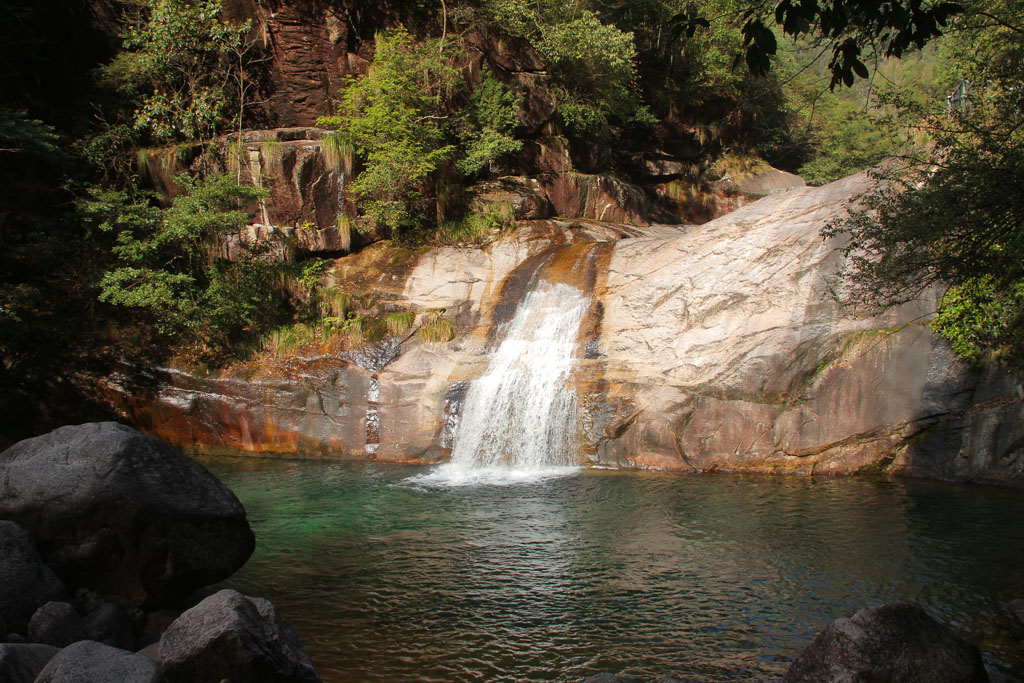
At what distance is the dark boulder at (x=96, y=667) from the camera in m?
3.70

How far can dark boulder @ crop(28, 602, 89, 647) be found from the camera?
15.0 feet

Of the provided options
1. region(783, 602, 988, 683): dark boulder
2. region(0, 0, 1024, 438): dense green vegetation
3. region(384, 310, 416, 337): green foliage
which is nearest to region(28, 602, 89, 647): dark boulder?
region(783, 602, 988, 683): dark boulder

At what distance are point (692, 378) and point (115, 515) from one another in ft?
27.5

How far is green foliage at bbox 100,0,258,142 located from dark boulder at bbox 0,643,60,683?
13.9 meters

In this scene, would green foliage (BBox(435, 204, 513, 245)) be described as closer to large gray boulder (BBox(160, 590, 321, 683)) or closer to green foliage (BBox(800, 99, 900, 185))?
large gray boulder (BBox(160, 590, 321, 683))

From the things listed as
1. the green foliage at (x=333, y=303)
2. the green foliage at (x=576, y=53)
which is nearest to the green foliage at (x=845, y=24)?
the green foliage at (x=333, y=303)

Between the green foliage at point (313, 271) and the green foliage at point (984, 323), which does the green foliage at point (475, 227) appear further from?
the green foliage at point (984, 323)

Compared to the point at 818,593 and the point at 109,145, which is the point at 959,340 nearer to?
the point at 818,593

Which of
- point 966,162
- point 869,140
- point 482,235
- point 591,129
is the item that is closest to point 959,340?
point 966,162

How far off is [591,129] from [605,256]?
7.93 m

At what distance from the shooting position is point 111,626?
4.87 m

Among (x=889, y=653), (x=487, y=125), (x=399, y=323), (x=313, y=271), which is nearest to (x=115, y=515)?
(x=889, y=653)

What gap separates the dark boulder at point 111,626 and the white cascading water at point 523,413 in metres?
5.71

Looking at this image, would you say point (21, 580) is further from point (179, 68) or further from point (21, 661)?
point (179, 68)
